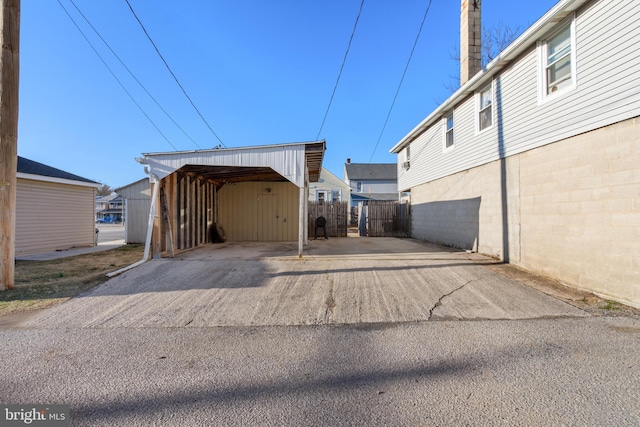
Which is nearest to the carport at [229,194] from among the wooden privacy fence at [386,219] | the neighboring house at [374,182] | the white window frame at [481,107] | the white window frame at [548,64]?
the wooden privacy fence at [386,219]

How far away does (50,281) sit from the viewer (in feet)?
19.0

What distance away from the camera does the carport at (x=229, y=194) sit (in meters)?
7.61

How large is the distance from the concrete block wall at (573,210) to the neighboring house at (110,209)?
58.4 meters

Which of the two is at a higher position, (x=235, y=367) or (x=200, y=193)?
(x=200, y=193)

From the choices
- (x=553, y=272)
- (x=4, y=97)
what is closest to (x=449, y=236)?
(x=553, y=272)

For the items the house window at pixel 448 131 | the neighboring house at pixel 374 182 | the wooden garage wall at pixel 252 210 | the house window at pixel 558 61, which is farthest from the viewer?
the neighboring house at pixel 374 182

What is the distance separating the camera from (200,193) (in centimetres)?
1038

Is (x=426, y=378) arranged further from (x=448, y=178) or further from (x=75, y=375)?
(x=448, y=178)

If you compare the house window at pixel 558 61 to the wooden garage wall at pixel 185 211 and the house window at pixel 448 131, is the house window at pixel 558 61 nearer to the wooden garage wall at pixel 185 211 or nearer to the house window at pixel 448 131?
the house window at pixel 448 131

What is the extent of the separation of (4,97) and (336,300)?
21.2ft

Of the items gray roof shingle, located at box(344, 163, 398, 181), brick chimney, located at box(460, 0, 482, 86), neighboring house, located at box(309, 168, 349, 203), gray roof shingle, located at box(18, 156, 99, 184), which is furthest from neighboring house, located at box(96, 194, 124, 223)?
brick chimney, located at box(460, 0, 482, 86)

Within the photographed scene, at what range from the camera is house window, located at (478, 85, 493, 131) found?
7.90 m

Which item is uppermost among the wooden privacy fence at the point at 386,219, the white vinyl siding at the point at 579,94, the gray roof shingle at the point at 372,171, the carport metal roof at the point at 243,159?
the gray roof shingle at the point at 372,171

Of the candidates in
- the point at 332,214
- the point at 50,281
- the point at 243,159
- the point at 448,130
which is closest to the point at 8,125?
the point at 50,281
